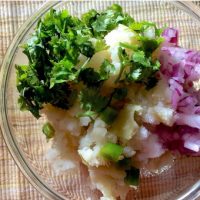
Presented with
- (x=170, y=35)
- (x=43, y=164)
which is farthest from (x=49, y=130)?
(x=170, y=35)

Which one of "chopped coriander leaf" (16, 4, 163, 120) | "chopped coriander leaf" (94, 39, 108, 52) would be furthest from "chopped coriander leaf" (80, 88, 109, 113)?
"chopped coriander leaf" (94, 39, 108, 52)

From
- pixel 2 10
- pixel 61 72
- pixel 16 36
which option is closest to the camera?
pixel 61 72

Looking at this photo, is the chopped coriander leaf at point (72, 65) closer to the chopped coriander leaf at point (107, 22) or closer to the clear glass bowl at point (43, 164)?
the chopped coriander leaf at point (107, 22)

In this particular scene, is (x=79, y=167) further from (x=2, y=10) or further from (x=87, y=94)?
(x=2, y=10)

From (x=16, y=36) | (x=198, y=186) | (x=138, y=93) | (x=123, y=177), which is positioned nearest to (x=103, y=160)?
(x=123, y=177)

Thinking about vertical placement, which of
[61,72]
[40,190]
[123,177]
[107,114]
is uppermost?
[61,72]

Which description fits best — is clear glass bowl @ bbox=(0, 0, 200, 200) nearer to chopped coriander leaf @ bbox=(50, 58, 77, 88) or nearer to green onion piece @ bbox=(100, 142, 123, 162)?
Result: green onion piece @ bbox=(100, 142, 123, 162)

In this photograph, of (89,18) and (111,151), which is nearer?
(111,151)

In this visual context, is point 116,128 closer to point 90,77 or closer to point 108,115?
point 108,115
